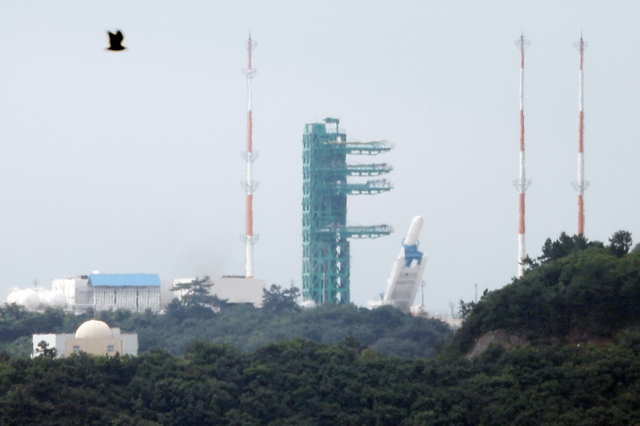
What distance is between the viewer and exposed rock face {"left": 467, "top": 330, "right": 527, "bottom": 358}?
1818 inches

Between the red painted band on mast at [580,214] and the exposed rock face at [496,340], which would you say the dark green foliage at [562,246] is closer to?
the exposed rock face at [496,340]

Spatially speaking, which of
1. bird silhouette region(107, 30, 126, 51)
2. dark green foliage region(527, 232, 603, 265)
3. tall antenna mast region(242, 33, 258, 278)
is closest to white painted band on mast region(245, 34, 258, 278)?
tall antenna mast region(242, 33, 258, 278)

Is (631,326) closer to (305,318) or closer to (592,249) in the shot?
(592,249)

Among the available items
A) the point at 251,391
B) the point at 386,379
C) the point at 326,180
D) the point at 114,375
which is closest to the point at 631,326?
the point at 386,379

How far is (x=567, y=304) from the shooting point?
4516cm

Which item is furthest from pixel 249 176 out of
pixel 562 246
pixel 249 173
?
pixel 562 246

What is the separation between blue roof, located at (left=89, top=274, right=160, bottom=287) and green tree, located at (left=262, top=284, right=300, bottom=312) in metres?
7.88

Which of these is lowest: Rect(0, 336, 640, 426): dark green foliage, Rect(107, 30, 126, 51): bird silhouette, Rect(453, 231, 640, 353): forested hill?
Rect(0, 336, 640, 426): dark green foliage

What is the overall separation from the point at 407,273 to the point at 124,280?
20.0m

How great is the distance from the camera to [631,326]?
146ft

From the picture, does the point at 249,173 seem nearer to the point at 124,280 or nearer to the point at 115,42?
the point at 124,280

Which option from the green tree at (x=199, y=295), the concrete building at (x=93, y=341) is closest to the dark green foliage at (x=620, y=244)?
the concrete building at (x=93, y=341)

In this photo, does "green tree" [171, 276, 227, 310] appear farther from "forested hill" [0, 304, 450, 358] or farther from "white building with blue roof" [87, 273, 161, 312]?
"white building with blue roof" [87, 273, 161, 312]

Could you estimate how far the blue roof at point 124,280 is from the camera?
3637 inches
